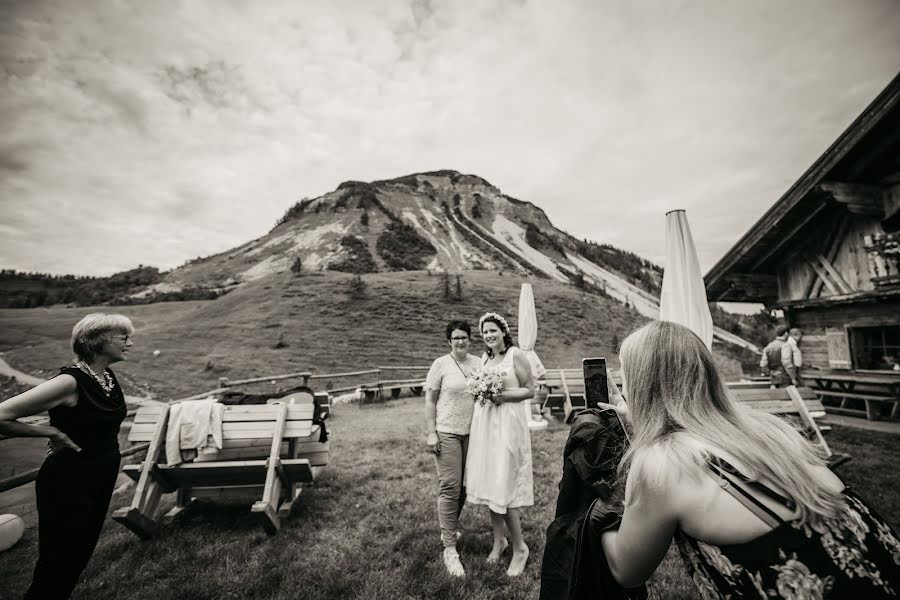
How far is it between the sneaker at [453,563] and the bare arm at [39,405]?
314cm

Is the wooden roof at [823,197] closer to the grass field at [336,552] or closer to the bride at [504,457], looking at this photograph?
the grass field at [336,552]

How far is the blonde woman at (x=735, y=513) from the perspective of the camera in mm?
1173

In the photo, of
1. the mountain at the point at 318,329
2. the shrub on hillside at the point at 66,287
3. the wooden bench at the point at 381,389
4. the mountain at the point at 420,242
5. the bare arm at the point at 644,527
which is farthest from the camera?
the mountain at the point at 420,242

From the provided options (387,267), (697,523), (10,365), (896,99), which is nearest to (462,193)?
(387,267)

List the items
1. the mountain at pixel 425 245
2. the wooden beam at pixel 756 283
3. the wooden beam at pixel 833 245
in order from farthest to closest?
the mountain at pixel 425 245
the wooden beam at pixel 756 283
the wooden beam at pixel 833 245

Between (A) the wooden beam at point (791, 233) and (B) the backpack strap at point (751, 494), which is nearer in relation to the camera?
(B) the backpack strap at point (751, 494)

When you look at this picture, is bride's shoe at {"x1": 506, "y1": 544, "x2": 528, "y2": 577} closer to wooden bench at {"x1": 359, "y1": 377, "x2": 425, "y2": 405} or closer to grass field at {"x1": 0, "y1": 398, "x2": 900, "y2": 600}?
grass field at {"x1": 0, "y1": 398, "x2": 900, "y2": 600}

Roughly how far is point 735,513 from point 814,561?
0.24 meters

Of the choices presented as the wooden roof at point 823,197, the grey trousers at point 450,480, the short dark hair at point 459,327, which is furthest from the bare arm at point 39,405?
the wooden roof at point 823,197

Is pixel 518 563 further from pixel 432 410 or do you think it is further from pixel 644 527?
pixel 644 527

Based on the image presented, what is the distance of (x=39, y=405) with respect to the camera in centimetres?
263

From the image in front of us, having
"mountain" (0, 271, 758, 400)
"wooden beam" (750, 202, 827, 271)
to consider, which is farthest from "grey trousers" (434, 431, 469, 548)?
"mountain" (0, 271, 758, 400)

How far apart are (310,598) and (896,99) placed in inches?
453

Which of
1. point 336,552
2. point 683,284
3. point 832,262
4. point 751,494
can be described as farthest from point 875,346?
point 336,552
